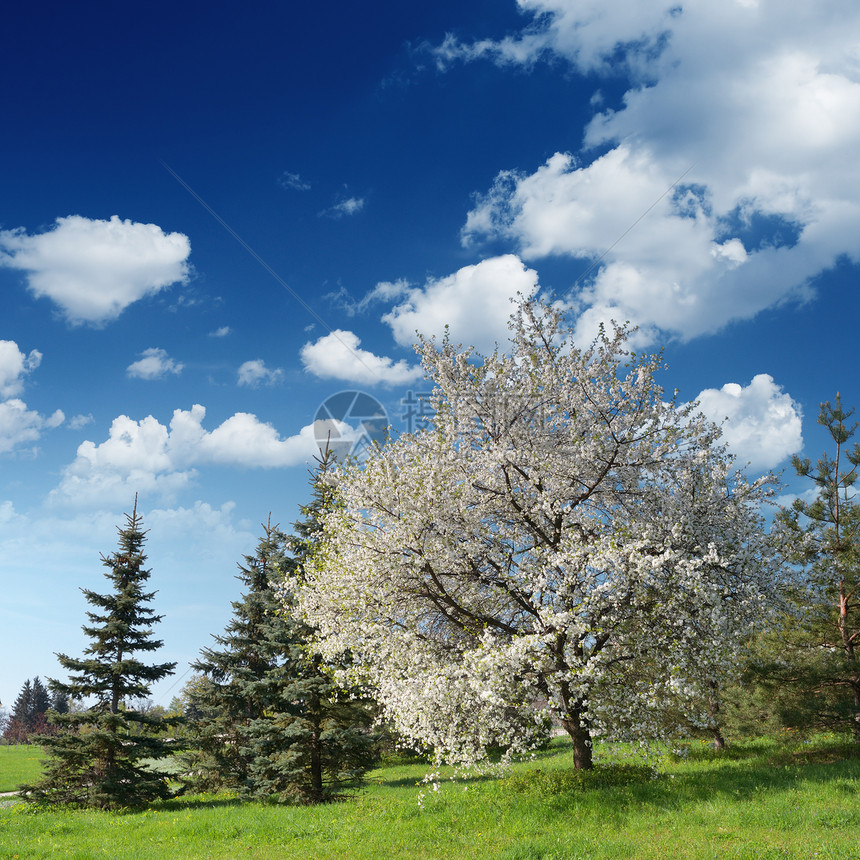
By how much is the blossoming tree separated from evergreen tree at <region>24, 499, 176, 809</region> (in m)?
11.5

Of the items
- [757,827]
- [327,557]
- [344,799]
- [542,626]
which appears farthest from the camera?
[344,799]

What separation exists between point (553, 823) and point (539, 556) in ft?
19.9

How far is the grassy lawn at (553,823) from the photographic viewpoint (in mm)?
12547

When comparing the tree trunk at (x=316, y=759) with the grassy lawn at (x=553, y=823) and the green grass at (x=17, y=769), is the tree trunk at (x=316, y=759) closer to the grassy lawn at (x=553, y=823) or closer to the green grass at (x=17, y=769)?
the grassy lawn at (x=553, y=823)

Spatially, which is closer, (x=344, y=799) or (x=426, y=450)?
(x=426, y=450)

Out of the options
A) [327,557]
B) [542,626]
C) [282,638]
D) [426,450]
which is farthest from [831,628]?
[282,638]

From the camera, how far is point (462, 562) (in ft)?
53.1

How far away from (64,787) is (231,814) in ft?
27.8

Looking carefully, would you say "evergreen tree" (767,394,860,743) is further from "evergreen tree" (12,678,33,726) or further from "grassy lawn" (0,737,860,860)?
"evergreen tree" (12,678,33,726)

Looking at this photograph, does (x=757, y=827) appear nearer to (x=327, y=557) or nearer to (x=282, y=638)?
(x=327, y=557)

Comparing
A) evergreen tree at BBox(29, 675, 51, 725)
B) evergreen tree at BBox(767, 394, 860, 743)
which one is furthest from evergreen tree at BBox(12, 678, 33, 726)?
evergreen tree at BBox(767, 394, 860, 743)

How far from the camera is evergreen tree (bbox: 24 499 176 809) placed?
23.4m

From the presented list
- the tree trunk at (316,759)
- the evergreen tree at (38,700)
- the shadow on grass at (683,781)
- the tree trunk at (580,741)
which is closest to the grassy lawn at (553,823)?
the shadow on grass at (683,781)

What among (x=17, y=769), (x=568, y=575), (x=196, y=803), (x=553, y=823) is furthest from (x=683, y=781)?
(x=17, y=769)
